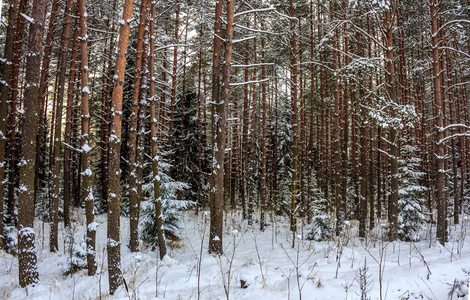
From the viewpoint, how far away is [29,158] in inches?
279

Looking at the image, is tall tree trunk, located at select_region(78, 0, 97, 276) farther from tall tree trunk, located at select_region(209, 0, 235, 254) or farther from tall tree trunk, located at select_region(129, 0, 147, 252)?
tall tree trunk, located at select_region(209, 0, 235, 254)

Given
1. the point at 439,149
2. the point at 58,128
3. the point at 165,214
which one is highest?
the point at 58,128

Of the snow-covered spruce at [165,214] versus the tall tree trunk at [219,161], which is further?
the snow-covered spruce at [165,214]

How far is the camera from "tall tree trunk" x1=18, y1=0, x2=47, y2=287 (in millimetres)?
6938

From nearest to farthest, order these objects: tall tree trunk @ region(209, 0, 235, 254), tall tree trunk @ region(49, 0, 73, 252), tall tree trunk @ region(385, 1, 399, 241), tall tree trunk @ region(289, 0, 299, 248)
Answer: tall tree trunk @ region(209, 0, 235, 254), tall tree trunk @ region(49, 0, 73, 252), tall tree trunk @ region(385, 1, 399, 241), tall tree trunk @ region(289, 0, 299, 248)

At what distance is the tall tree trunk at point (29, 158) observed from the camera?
273 inches

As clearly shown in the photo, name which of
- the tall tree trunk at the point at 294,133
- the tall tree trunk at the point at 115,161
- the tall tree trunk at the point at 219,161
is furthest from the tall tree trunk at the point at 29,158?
the tall tree trunk at the point at 294,133

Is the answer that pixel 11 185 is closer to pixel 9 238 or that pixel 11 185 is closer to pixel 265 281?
pixel 9 238

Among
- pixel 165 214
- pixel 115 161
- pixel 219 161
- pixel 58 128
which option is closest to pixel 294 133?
pixel 219 161

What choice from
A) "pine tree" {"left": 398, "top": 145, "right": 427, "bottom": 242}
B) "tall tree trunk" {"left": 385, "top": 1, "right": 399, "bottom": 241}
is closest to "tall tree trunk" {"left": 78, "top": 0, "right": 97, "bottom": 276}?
"tall tree trunk" {"left": 385, "top": 1, "right": 399, "bottom": 241}

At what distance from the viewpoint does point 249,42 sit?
15.6m

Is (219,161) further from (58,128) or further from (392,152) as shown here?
(392,152)

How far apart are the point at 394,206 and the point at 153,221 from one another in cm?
826

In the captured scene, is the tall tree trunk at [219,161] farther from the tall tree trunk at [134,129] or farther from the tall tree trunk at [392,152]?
the tall tree trunk at [392,152]
